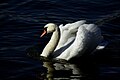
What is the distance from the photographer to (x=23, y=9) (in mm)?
22703

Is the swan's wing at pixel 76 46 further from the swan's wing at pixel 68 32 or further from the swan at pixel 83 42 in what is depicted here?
the swan's wing at pixel 68 32

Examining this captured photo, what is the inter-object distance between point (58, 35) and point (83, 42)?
3.53 ft

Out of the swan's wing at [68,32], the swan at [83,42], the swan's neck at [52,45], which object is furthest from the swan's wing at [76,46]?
the swan's wing at [68,32]

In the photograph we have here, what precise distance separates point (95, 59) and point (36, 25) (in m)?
3.89

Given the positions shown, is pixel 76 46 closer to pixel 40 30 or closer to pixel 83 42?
pixel 83 42

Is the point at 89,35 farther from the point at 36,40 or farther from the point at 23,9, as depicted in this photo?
the point at 23,9

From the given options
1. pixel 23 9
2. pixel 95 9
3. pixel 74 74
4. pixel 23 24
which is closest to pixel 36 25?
pixel 23 24

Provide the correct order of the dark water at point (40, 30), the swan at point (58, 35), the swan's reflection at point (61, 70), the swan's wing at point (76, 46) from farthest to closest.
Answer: the swan at point (58, 35) → the swan's wing at point (76, 46) → the dark water at point (40, 30) → the swan's reflection at point (61, 70)

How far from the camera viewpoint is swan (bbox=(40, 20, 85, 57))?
17797mm

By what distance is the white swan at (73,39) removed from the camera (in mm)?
17344

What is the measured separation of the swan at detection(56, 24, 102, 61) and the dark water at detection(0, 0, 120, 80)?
527 millimetres

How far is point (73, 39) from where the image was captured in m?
18.2

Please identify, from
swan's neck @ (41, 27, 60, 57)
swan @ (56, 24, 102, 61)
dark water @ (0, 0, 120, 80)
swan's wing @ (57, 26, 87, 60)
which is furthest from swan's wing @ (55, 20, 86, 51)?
dark water @ (0, 0, 120, 80)

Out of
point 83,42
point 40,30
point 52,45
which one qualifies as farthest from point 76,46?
point 40,30
